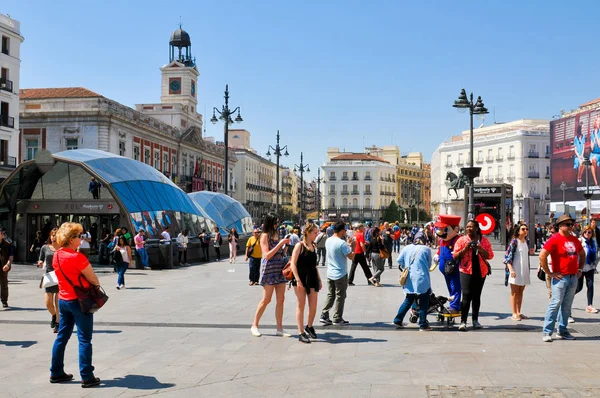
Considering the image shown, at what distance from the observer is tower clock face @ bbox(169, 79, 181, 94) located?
81.8 metres

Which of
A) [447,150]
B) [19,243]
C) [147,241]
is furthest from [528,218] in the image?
[447,150]

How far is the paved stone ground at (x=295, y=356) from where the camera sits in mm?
6227

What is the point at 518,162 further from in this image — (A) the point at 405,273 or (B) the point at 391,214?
(A) the point at 405,273

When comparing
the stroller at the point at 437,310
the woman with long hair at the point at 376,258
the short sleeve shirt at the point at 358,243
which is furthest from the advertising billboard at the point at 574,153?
the stroller at the point at 437,310

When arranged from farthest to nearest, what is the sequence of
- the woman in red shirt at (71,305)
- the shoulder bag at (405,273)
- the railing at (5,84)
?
the railing at (5,84), the shoulder bag at (405,273), the woman in red shirt at (71,305)

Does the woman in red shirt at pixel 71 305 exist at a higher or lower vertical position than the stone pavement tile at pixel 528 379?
higher

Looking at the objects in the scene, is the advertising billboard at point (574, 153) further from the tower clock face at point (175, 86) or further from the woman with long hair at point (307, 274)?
the woman with long hair at point (307, 274)

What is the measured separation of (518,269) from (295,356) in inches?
177

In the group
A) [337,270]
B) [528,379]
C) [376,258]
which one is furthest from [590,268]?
[376,258]

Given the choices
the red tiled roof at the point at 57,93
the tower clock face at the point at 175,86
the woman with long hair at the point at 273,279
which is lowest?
the woman with long hair at the point at 273,279

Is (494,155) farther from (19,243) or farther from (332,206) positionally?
(19,243)

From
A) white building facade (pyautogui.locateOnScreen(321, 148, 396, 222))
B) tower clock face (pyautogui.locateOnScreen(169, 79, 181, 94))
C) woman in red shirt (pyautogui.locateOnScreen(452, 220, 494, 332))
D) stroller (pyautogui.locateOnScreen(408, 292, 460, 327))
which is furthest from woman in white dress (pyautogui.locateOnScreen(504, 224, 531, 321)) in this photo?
white building facade (pyautogui.locateOnScreen(321, 148, 396, 222))

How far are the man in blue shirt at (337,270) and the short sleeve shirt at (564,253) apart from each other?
8.87 feet

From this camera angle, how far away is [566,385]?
6250 millimetres
